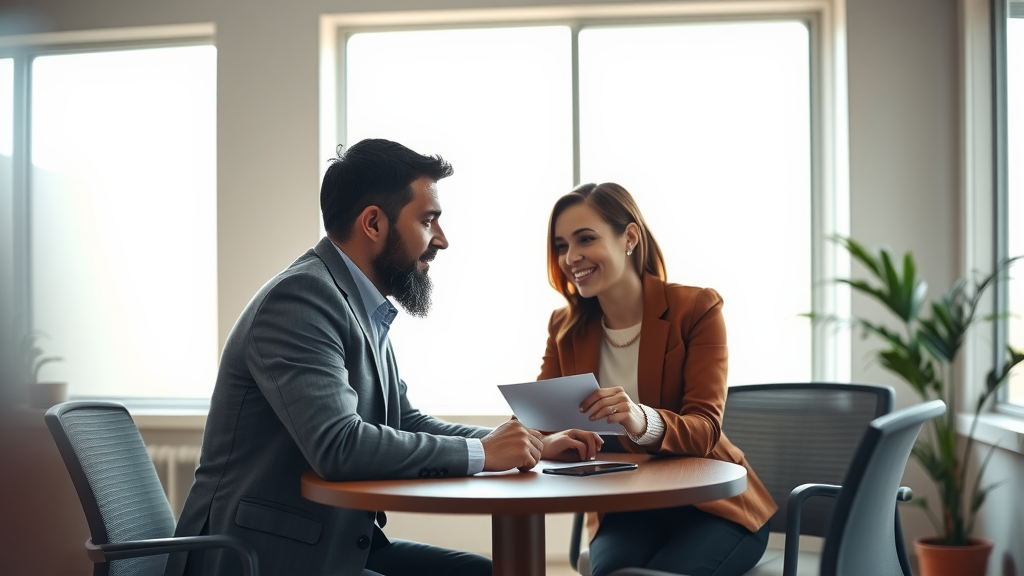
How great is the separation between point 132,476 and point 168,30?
9.85 feet

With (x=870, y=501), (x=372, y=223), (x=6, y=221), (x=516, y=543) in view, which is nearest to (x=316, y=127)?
(x=372, y=223)

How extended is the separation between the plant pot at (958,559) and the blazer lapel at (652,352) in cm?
164

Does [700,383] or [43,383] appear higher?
[700,383]

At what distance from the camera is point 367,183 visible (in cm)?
198

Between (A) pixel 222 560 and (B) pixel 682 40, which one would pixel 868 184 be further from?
(A) pixel 222 560

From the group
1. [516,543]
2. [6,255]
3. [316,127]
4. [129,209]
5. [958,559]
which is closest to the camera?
[6,255]

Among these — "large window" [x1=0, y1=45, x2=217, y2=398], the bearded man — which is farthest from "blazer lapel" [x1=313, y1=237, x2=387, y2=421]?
"large window" [x1=0, y1=45, x2=217, y2=398]

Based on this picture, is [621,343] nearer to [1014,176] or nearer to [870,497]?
[870,497]

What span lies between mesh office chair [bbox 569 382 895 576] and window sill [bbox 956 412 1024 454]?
115 centimetres

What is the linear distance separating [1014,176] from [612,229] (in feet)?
6.88

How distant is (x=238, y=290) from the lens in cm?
397

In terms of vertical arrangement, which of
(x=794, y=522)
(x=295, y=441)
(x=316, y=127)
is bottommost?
(x=794, y=522)

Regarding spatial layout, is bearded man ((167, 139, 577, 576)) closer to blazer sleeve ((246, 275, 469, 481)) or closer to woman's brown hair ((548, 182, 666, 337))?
blazer sleeve ((246, 275, 469, 481))

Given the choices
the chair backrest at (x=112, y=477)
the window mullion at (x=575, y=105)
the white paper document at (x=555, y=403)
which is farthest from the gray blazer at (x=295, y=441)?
the window mullion at (x=575, y=105)
